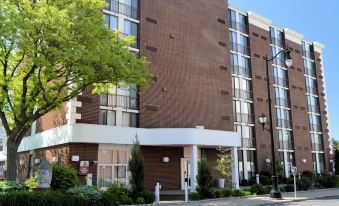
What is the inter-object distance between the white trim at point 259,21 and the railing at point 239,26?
950mm

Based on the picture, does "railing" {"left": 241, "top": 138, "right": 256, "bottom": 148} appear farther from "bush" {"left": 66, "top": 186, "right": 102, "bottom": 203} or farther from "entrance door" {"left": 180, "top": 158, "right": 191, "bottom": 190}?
"bush" {"left": 66, "top": 186, "right": 102, "bottom": 203}

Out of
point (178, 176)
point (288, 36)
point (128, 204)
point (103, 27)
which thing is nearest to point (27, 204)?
point (128, 204)

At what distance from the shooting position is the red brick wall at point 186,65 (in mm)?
27297

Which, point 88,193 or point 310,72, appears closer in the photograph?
point 88,193

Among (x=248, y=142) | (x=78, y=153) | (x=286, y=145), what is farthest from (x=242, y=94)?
(x=78, y=153)

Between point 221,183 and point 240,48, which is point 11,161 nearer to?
point 221,183

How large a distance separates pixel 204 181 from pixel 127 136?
19.7 ft

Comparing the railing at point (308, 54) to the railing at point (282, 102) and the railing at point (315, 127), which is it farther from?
the railing at point (315, 127)

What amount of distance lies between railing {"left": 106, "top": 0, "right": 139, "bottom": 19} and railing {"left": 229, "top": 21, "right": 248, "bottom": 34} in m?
12.7

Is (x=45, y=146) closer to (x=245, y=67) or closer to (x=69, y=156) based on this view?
(x=69, y=156)

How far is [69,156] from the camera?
2191 cm

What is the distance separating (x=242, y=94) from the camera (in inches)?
1409

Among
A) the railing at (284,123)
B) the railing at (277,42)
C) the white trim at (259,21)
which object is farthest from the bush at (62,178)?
the railing at (277,42)

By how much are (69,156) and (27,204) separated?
26.8 feet
